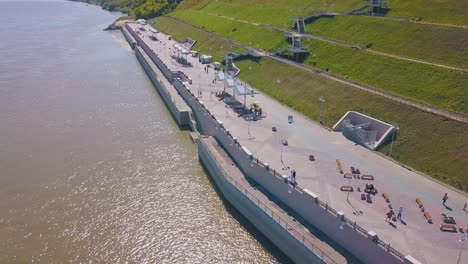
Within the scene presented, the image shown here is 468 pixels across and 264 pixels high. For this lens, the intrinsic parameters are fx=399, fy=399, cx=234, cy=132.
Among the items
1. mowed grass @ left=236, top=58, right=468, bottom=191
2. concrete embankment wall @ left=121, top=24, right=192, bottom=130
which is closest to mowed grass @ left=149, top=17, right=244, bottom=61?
concrete embankment wall @ left=121, top=24, right=192, bottom=130

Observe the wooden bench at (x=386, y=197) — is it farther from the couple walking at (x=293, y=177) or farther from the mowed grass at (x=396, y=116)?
the couple walking at (x=293, y=177)

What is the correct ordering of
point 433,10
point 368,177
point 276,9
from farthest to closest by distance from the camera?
point 276,9
point 433,10
point 368,177

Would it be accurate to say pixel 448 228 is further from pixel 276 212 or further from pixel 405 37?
pixel 405 37

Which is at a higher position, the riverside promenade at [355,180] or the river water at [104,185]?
the riverside promenade at [355,180]

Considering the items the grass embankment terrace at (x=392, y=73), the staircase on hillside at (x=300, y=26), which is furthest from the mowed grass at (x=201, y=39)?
the staircase on hillside at (x=300, y=26)

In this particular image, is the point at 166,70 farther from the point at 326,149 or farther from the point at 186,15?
A: the point at 186,15

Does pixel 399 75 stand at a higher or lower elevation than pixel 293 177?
higher

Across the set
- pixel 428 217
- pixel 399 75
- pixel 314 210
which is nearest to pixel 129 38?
pixel 399 75

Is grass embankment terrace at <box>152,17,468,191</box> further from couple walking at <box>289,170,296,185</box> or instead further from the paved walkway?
the paved walkway
